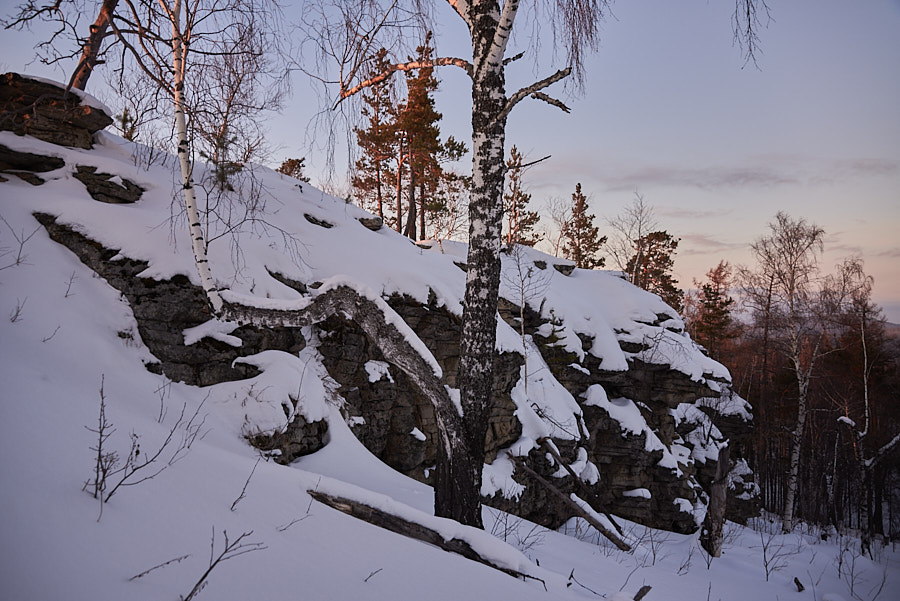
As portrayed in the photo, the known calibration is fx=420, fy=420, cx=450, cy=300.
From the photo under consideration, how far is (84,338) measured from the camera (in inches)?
192

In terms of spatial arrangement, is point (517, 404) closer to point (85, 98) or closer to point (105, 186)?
point (105, 186)

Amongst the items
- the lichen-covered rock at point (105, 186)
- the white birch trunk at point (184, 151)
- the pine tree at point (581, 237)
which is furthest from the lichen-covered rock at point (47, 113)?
the pine tree at point (581, 237)

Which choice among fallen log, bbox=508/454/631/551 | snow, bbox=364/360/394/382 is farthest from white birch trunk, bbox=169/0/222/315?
fallen log, bbox=508/454/631/551

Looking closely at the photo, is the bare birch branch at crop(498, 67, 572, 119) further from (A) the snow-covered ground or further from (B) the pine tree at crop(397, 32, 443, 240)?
(B) the pine tree at crop(397, 32, 443, 240)

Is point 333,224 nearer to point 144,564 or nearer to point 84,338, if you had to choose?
point 84,338

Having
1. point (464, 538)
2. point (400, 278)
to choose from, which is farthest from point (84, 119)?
point (464, 538)

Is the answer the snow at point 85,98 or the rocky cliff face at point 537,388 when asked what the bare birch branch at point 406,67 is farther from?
the snow at point 85,98

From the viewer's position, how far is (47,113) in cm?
700

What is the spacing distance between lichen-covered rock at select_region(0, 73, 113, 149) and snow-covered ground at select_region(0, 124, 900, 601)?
0.36 m

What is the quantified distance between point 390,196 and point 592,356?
695 inches

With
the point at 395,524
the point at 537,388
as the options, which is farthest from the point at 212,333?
the point at 537,388

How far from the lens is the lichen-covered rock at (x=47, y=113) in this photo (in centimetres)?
657

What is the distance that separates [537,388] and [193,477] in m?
10.5

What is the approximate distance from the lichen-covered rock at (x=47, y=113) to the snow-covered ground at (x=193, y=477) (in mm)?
364
